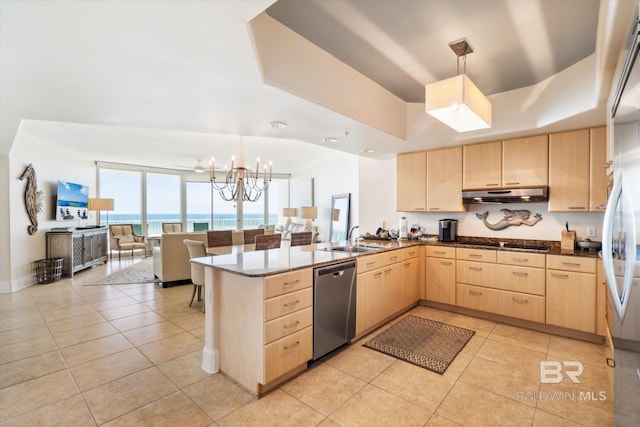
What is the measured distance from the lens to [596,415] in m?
1.86

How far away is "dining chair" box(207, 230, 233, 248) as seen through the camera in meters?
4.46

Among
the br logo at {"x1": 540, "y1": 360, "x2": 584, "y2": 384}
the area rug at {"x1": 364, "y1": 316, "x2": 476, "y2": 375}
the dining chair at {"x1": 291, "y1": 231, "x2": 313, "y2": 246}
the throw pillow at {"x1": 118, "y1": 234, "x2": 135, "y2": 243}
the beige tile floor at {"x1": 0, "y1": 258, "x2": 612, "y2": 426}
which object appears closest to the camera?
the beige tile floor at {"x1": 0, "y1": 258, "x2": 612, "y2": 426}

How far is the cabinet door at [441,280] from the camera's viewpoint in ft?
12.2

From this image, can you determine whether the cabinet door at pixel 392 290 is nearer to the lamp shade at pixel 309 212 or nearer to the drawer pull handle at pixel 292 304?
the drawer pull handle at pixel 292 304

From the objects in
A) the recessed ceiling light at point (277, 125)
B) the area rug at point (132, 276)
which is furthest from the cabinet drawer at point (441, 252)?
the area rug at point (132, 276)

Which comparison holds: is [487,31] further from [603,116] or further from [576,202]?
[576,202]

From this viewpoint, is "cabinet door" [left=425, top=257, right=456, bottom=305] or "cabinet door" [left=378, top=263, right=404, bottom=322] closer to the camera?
"cabinet door" [left=378, top=263, right=404, bottom=322]

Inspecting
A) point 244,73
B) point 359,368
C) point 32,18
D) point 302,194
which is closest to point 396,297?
point 359,368

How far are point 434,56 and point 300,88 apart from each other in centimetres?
130

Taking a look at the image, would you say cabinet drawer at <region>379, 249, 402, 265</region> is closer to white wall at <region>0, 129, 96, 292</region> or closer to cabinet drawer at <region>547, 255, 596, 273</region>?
cabinet drawer at <region>547, 255, 596, 273</region>

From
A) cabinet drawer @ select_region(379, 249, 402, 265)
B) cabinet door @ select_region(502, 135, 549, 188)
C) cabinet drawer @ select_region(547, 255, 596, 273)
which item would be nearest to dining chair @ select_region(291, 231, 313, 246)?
cabinet drawer @ select_region(379, 249, 402, 265)

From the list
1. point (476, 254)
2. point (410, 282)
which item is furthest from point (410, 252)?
point (476, 254)

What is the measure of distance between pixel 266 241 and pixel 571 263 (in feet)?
11.4

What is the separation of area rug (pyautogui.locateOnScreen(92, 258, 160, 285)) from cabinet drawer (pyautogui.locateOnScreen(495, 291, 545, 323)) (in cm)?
546
